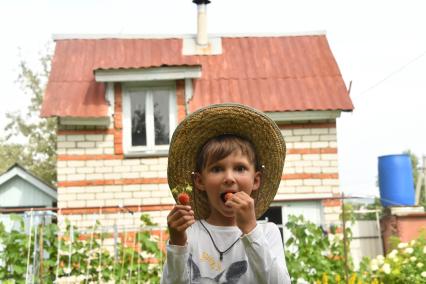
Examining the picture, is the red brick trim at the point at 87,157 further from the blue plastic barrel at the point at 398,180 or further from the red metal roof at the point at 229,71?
the blue plastic barrel at the point at 398,180

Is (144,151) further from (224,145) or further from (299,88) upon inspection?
(224,145)

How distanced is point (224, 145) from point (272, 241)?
1.54 feet

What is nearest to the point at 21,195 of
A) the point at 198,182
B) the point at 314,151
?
the point at 314,151

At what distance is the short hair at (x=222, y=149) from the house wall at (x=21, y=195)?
10.4 meters

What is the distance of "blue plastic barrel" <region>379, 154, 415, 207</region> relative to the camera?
39.6 feet

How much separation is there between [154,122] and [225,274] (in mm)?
8453

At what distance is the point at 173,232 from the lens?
7.61ft

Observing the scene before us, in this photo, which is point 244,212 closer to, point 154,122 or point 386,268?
point 386,268

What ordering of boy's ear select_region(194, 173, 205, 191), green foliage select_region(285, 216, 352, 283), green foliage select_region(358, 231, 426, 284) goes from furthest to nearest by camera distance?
green foliage select_region(358, 231, 426, 284) < green foliage select_region(285, 216, 352, 283) < boy's ear select_region(194, 173, 205, 191)

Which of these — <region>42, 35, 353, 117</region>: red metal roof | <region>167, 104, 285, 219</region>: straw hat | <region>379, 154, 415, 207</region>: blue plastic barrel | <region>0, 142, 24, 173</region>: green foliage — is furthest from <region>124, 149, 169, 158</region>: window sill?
<region>0, 142, 24, 173</region>: green foliage

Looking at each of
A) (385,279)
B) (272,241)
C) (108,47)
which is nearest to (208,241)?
(272,241)

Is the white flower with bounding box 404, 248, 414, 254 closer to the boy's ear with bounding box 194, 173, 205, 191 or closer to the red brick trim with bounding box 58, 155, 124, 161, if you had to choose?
the red brick trim with bounding box 58, 155, 124, 161

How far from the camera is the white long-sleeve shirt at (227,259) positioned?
2.28 m

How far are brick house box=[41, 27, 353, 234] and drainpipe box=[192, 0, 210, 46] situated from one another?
2.81 feet
